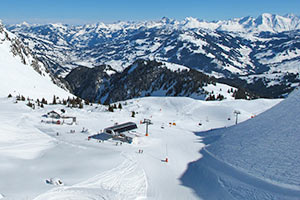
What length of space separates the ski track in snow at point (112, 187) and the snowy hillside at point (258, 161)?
6517 mm

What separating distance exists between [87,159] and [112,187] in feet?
27.0

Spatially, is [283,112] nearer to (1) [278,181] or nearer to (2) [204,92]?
(1) [278,181]

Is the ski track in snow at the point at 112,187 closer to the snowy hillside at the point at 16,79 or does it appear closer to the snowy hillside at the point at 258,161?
the snowy hillside at the point at 258,161

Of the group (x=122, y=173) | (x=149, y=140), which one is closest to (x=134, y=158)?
(x=122, y=173)

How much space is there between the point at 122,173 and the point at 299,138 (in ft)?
78.4

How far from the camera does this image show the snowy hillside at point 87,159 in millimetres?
26266

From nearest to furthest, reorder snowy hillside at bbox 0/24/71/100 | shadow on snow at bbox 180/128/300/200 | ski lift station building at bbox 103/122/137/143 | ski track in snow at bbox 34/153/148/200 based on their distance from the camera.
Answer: ski track in snow at bbox 34/153/148/200 → shadow on snow at bbox 180/128/300/200 → ski lift station building at bbox 103/122/137/143 → snowy hillside at bbox 0/24/71/100

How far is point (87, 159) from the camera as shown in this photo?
34.8m

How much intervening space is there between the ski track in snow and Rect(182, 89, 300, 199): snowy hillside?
6.52 m

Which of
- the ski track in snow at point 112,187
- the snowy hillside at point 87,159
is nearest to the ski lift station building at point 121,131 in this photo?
the snowy hillside at point 87,159

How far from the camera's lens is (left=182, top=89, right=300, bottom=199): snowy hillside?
94.2 ft

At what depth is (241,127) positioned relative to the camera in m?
50.1

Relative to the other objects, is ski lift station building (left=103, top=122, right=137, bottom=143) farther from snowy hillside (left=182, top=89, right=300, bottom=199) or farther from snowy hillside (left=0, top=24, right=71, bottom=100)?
snowy hillside (left=0, top=24, right=71, bottom=100)

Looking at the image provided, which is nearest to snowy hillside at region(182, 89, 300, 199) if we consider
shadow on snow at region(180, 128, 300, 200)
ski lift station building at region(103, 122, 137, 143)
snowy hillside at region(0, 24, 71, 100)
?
shadow on snow at region(180, 128, 300, 200)
